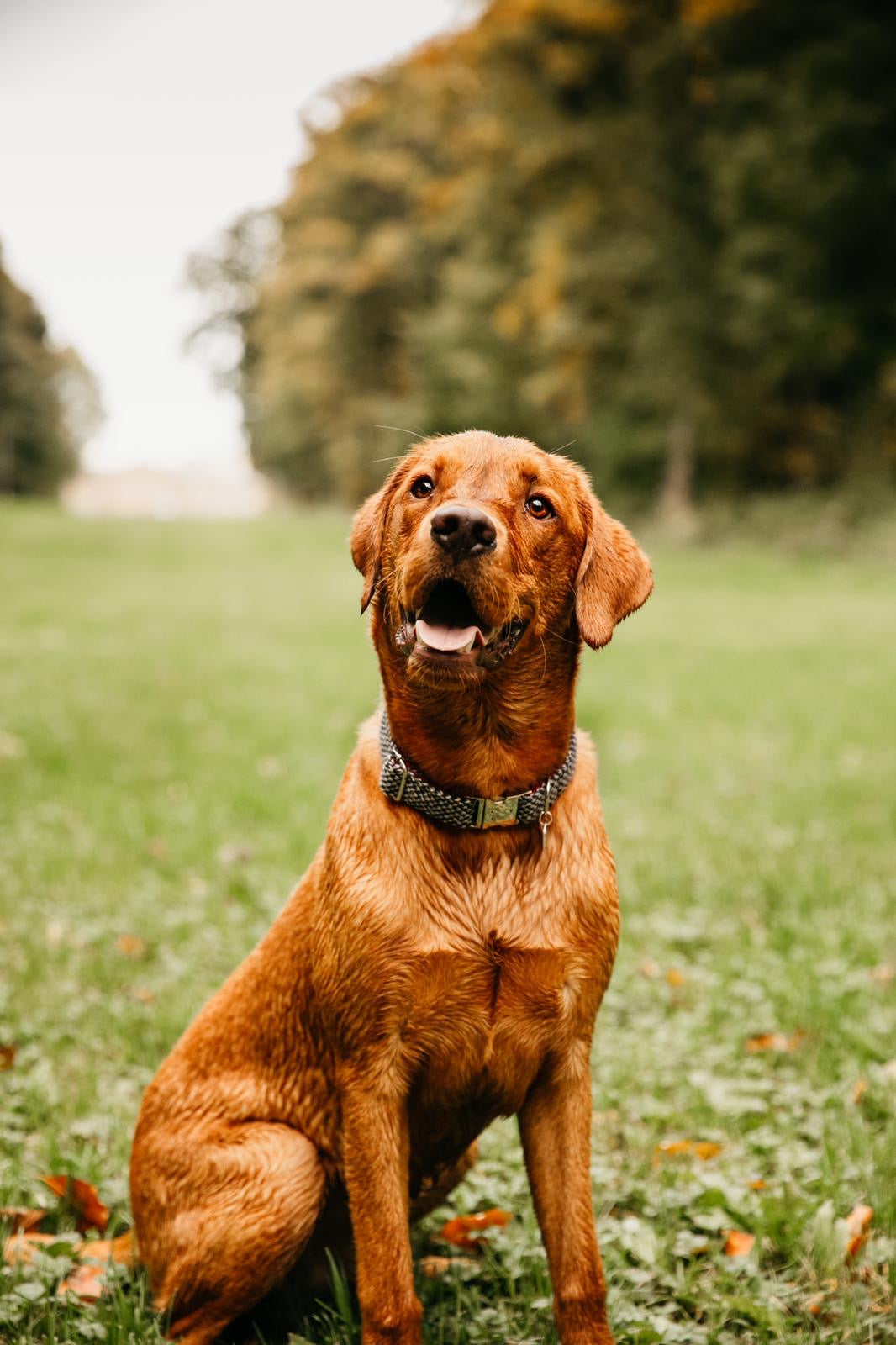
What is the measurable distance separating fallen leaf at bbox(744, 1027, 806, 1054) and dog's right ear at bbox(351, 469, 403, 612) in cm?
235

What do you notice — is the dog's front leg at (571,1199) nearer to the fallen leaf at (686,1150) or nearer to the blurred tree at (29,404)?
the fallen leaf at (686,1150)

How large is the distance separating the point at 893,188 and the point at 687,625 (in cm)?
1103

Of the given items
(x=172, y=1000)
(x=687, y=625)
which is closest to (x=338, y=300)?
(x=687, y=625)

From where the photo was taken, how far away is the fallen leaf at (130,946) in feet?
15.4

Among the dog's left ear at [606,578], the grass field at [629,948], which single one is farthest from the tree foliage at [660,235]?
the dog's left ear at [606,578]

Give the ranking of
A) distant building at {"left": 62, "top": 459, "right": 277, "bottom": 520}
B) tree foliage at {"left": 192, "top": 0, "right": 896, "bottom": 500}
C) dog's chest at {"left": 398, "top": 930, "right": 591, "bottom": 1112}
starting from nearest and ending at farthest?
dog's chest at {"left": 398, "top": 930, "right": 591, "bottom": 1112} → tree foliage at {"left": 192, "top": 0, "right": 896, "bottom": 500} → distant building at {"left": 62, "top": 459, "right": 277, "bottom": 520}

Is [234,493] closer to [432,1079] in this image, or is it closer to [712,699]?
[712,699]

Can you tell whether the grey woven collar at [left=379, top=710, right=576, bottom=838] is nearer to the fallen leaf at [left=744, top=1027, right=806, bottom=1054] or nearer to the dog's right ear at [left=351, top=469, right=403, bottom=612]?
the dog's right ear at [left=351, top=469, right=403, bottom=612]

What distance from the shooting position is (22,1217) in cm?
300

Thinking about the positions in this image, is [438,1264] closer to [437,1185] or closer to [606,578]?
[437,1185]

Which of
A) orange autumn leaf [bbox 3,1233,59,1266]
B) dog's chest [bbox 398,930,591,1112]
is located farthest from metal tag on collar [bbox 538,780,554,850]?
orange autumn leaf [bbox 3,1233,59,1266]

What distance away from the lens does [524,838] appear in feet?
8.03

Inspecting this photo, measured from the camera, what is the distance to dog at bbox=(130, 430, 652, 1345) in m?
2.31

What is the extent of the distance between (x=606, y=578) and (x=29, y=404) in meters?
43.4
